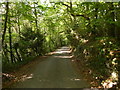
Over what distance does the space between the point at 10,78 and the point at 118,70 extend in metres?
7.62

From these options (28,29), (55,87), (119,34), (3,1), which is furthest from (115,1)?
(28,29)

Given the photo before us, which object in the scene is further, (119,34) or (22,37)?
(22,37)

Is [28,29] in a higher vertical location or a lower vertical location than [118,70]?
higher

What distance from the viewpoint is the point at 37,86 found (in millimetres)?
8969

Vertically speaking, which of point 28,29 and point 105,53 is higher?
point 28,29

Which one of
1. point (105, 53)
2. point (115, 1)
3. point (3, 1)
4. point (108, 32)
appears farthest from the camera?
point (108, 32)

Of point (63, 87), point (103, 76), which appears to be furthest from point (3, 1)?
point (103, 76)

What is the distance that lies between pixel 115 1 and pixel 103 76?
628cm

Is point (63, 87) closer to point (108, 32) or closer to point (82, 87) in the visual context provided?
point (82, 87)

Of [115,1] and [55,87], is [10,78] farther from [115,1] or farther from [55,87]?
[115,1]

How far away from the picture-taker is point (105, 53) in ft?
36.9

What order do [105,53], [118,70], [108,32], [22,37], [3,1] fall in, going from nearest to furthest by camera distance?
1. [118,70]
2. [105,53]
3. [3,1]
4. [108,32]
5. [22,37]

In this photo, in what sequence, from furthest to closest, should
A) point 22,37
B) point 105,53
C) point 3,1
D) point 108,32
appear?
point 22,37 → point 108,32 → point 3,1 → point 105,53

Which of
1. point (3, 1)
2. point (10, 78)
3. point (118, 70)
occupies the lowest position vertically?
point (10, 78)
